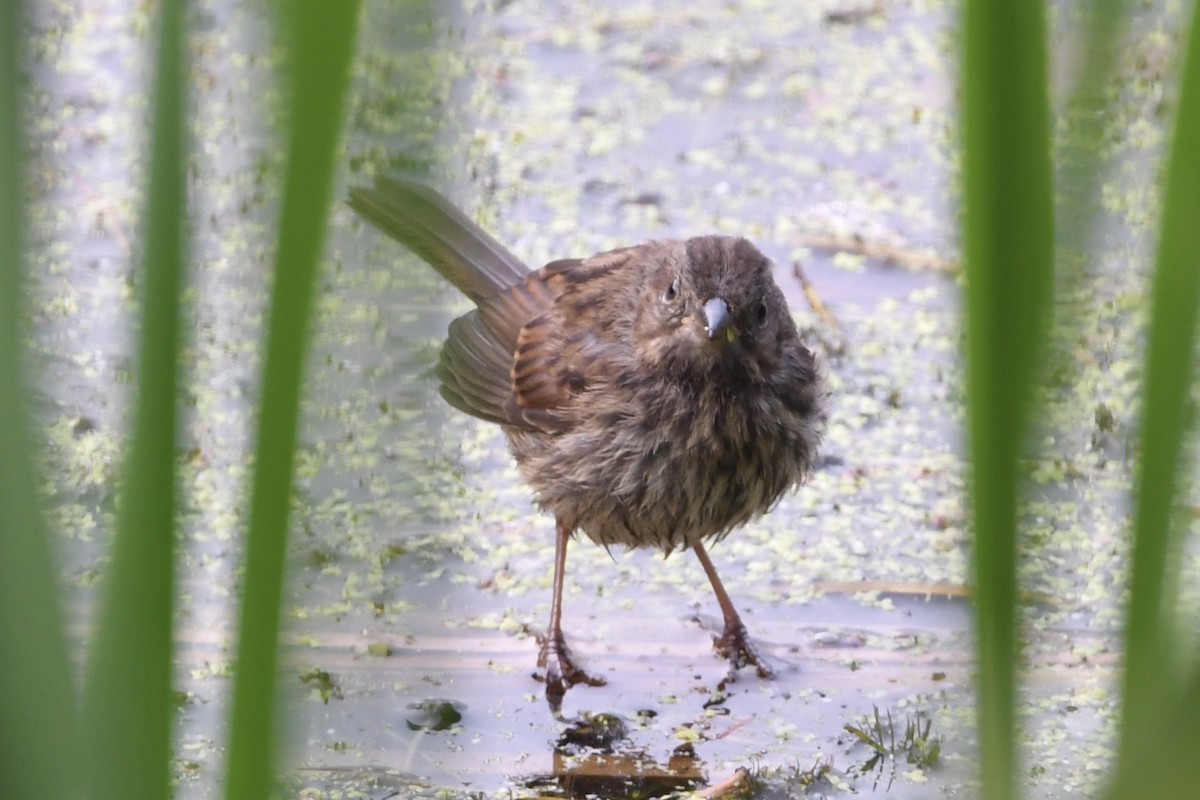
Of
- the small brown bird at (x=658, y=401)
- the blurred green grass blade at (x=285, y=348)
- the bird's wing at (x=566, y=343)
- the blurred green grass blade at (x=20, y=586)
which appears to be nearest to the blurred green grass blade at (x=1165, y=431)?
the blurred green grass blade at (x=285, y=348)

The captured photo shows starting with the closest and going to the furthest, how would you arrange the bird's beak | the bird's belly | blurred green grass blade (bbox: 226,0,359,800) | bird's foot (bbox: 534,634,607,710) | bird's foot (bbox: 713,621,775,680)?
blurred green grass blade (bbox: 226,0,359,800) → the bird's beak → the bird's belly → bird's foot (bbox: 534,634,607,710) → bird's foot (bbox: 713,621,775,680)

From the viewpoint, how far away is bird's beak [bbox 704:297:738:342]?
357cm

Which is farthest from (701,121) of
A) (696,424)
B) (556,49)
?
(696,424)

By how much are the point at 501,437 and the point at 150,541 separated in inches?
169

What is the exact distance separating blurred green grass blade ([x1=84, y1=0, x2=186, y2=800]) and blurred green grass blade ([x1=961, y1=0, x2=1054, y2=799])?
39 centimetres

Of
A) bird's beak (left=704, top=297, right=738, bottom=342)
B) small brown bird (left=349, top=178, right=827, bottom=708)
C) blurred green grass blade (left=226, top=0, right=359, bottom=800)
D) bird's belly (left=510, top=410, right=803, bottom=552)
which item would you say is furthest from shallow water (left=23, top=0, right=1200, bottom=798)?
bird's beak (left=704, top=297, right=738, bottom=342)

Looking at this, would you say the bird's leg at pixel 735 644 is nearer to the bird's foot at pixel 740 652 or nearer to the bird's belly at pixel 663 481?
the bird's foot at pixel 740 652

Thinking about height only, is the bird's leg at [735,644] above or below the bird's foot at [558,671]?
above

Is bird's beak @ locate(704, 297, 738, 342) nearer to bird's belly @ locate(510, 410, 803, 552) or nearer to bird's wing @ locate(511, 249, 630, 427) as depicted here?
bird's belly @ locate(510, 410, 803, 552)

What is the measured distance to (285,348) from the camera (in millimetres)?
763

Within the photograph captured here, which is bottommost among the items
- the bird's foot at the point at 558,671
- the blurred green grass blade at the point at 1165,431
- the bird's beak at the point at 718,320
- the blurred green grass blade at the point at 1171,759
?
the bird's foot at the point at 558,671

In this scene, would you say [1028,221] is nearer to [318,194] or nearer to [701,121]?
[318,194]

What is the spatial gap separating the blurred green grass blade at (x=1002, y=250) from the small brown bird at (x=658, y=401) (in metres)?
2.69

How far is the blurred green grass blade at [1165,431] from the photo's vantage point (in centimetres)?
76
